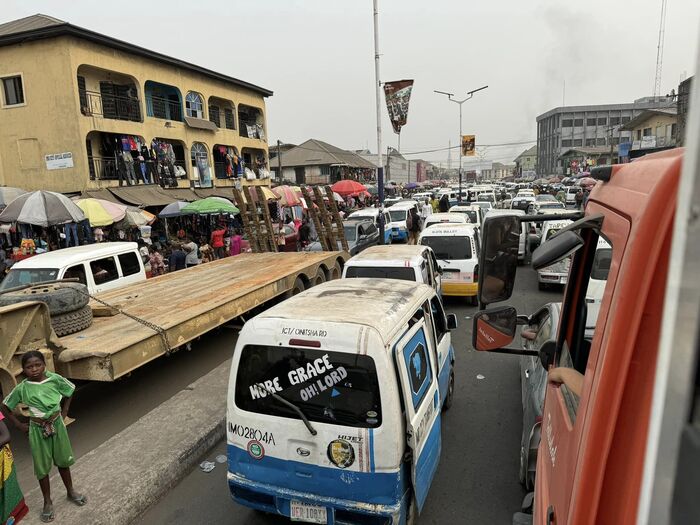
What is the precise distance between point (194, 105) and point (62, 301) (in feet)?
71.9

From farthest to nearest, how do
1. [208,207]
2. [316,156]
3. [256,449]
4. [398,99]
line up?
[316,156], [398,99], [208,207], [256,449]

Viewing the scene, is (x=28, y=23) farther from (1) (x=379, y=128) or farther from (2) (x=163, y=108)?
(1) (x=379, y=128)

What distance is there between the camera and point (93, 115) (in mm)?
18547

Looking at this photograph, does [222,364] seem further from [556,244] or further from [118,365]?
[556,244]

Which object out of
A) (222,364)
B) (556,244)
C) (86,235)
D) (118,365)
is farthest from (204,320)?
(86,235)

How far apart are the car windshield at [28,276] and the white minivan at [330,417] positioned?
535 centimetres

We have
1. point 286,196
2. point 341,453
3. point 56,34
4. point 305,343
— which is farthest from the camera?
point 286,196

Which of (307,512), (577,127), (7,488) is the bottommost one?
(307,512)

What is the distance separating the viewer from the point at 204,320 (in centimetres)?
680

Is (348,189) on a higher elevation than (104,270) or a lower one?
higher

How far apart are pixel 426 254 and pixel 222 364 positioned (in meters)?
3.87

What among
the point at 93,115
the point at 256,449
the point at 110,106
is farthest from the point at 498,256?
the point at 110,106

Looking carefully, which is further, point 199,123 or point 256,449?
point 199,123

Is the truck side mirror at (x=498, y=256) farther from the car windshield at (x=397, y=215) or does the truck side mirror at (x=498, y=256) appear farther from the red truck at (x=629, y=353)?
the car windshield at (x=397, y=215)
